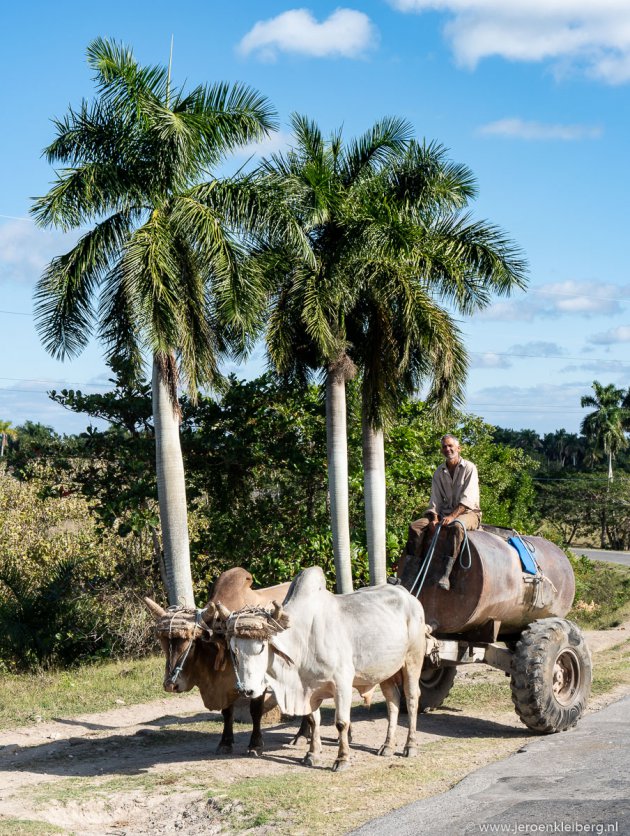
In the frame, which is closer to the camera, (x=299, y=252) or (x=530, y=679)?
(x=530, y=679)

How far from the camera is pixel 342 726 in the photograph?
393 inches

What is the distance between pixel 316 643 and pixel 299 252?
849 centimetres

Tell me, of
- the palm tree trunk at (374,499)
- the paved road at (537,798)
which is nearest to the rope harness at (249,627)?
the paved road at (537,798)

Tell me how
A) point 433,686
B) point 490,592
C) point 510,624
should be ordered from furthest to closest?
point 433,686 < point 510,624 < point 490,592

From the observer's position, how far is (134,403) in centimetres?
1969

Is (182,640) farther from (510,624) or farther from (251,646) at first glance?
(510,624)

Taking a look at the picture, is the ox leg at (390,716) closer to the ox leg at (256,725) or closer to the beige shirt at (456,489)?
the ox leg at (256,725)

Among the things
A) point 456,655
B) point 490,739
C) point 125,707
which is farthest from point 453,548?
point 125,707

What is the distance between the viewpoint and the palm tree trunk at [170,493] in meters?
16.0

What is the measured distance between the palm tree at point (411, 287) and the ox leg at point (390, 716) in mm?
7100

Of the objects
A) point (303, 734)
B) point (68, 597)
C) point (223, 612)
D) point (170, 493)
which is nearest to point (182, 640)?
point (223, 612)

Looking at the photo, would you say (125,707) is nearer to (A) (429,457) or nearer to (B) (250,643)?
(B) (250,643)

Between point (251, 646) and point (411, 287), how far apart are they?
1018 cm

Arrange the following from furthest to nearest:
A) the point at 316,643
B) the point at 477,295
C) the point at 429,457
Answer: the point at 429,457 < the point at 477,295 < the point at 316,643
